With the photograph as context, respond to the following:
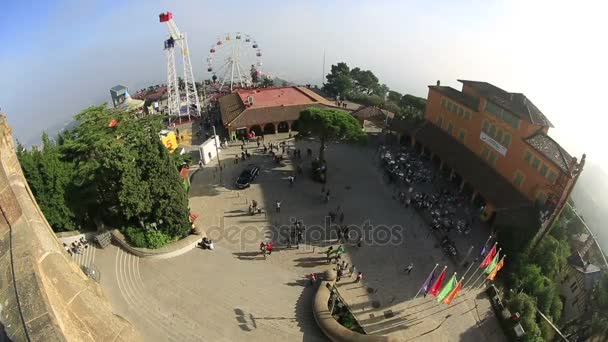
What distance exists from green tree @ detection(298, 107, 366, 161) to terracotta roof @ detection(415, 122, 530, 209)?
345 inches

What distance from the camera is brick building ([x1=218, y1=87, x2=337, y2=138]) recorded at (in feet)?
139

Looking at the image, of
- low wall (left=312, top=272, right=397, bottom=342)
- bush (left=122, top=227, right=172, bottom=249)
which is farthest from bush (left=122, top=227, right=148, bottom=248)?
low wall (left=312, top=272, right=397, bottom=342)

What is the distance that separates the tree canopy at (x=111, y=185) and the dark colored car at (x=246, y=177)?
26.0ft

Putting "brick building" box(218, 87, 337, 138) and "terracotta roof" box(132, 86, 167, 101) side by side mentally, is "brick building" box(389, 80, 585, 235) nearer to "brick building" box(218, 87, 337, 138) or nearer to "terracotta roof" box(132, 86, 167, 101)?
"brick building" box(218, 87, 337, 138)

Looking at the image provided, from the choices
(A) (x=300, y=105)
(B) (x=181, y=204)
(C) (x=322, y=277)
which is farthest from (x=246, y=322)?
(A) (x=300, y=105)

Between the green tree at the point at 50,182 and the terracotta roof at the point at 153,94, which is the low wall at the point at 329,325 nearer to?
the green tree at the point at 50,182

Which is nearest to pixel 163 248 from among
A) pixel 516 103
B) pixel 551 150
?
pixel 551 150

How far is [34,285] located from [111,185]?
1325 centimetres

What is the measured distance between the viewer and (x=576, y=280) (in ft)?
92.1

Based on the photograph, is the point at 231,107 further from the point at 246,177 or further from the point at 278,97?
the point at 246,177

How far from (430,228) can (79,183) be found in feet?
86.1

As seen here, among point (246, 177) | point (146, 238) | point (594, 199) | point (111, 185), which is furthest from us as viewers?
point (594, 199)

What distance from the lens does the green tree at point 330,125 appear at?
31531 mm

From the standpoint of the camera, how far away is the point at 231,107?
46.8 metres
